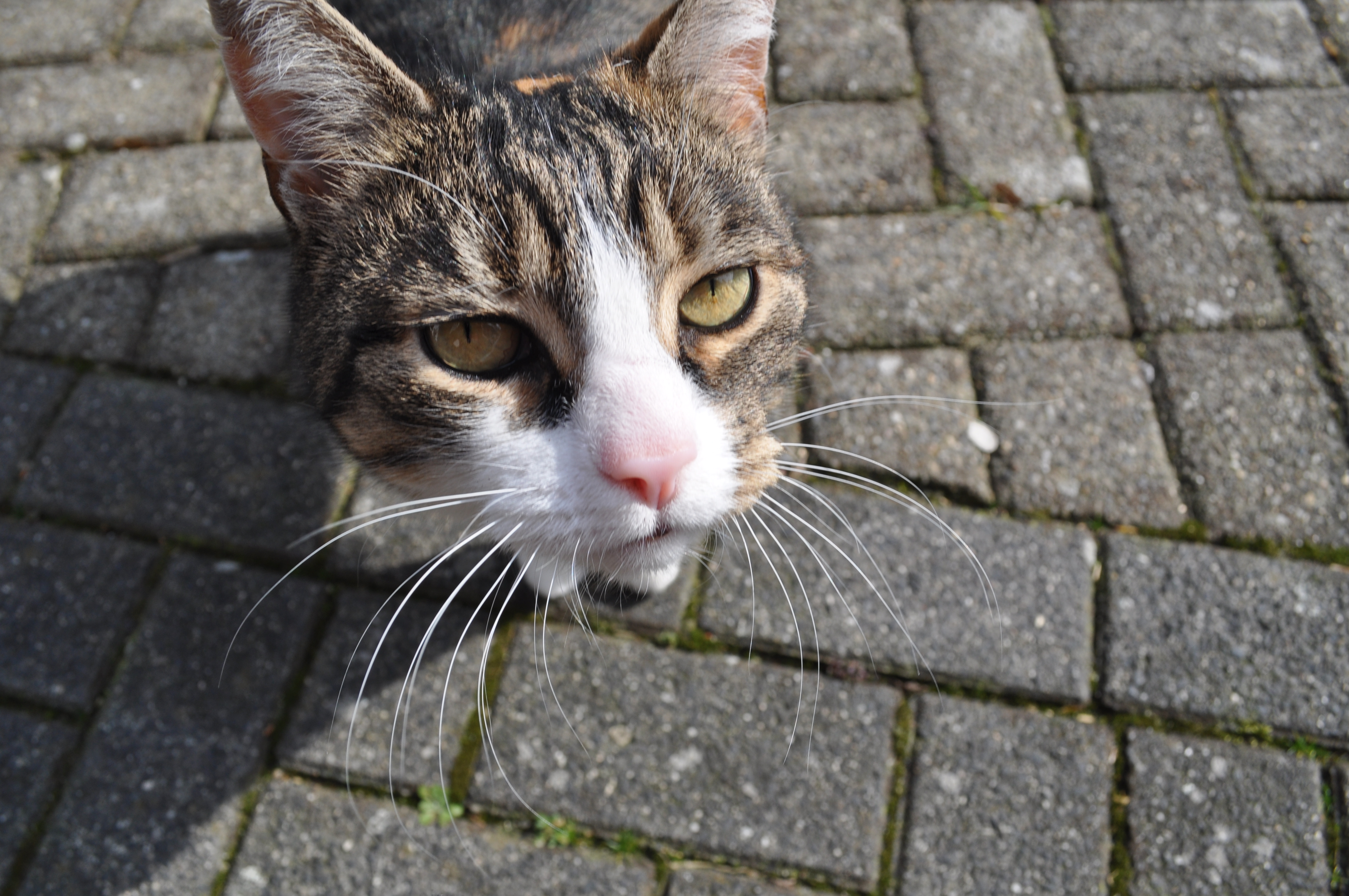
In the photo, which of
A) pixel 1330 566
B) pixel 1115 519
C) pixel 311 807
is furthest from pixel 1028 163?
pixel 311 807

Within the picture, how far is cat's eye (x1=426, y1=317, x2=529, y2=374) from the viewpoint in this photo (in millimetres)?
1477

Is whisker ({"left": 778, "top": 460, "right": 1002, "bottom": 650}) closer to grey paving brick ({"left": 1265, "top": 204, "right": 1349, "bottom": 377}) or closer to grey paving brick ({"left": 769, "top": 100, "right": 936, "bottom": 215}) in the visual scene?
grey paving brick ({"left": 769, "top": 100, "right": 936, "bottom": 215})

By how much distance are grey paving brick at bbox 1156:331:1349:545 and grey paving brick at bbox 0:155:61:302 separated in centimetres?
358

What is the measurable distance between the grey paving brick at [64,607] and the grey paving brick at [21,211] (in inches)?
36.1

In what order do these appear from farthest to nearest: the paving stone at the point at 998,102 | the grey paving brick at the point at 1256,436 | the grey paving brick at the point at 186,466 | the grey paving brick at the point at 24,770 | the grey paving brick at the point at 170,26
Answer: the grey paving brick at the point at 170,26 < the paving stone at the point at 998,102 < the grey paving brick at the point at 186,466 < the grey paving brick at the point at 1256,436 < the grey paving brick at the point at 24,770

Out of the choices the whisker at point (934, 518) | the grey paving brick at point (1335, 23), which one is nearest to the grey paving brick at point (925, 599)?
the whisker at point (934, 518)

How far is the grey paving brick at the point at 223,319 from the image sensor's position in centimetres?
257

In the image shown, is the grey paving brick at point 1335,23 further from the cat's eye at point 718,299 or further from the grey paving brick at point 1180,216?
the cat's eye at point 718,299

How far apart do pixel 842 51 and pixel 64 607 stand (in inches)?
119

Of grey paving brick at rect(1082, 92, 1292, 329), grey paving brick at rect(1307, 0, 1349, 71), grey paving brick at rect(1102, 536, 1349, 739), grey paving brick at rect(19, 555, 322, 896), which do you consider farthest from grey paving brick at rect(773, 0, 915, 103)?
grey paving brick at rect(19, 555, 322, 896)

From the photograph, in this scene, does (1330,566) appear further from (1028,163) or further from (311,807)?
(311,807)

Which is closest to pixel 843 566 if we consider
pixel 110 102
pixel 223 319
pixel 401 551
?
pixel 401 551

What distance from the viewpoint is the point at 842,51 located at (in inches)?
121

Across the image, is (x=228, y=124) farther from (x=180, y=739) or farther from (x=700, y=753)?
(x=700, y=753)
